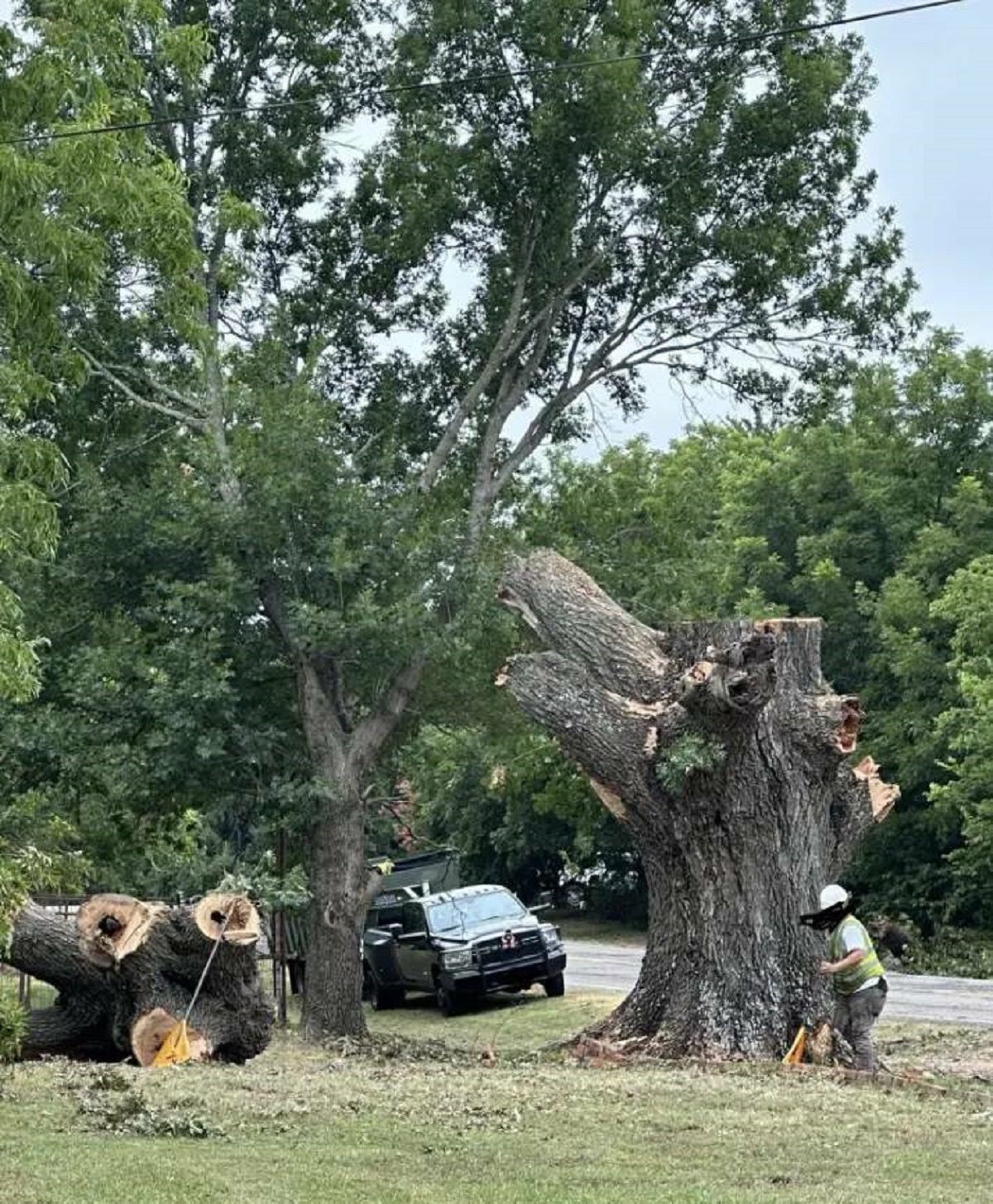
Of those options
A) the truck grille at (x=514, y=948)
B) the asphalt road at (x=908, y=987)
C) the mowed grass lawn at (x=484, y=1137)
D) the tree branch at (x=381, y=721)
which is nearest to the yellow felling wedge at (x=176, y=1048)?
the mowed grass lawn at (x=484, y=1137)

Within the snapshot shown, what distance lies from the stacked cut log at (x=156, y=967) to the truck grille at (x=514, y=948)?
32.1 feet

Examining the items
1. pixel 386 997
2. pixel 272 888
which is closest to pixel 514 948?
pixel 386 997

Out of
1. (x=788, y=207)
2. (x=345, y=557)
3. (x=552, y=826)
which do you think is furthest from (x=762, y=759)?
(x=552, y=826)

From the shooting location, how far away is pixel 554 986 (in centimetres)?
2702

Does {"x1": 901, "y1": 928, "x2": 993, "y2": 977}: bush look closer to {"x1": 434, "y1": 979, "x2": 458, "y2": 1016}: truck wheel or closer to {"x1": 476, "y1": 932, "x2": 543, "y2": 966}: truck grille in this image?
{"x1": 476, "y1": 932, "x2": 543, "y2": 966}: truck grille

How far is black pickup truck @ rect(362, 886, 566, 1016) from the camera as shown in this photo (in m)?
26.1

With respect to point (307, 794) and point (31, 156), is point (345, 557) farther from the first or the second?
point (31, 156)

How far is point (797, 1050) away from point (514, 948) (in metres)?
11.5

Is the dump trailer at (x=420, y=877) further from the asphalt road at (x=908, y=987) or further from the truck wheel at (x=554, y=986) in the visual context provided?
the truck wheel at (x=554, y=986)

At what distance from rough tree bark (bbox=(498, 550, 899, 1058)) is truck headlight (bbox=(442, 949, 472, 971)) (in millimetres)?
9309

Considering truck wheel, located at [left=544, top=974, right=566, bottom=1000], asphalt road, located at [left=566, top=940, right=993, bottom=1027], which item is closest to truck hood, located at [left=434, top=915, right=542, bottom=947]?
truck wheel, located at [left=544, top=974, right=566, bottom=1000]

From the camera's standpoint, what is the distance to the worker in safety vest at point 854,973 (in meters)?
14.4

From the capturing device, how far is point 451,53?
69.7ft

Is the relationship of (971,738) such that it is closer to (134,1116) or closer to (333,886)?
(333,886)
